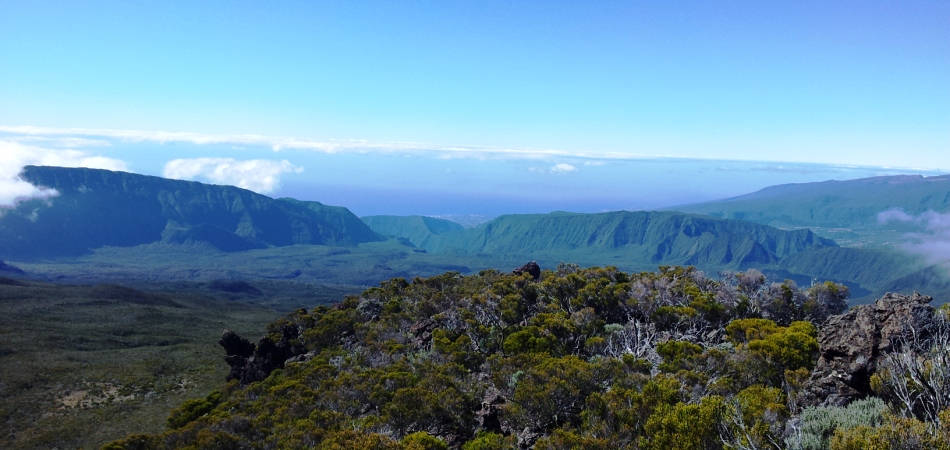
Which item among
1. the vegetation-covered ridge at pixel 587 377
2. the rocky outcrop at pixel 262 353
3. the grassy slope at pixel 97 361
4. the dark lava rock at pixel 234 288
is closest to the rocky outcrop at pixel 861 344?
the vegetation-covered ridge at pixel 587 377

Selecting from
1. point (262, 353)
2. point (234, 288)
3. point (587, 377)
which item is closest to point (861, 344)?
point (587, 377)

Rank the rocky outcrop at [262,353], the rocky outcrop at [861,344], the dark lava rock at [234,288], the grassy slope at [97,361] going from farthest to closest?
the dark lava rock at [234,288]
the rocky outcrop at [262,353]
the grassy slope at [97,361]
the rocky outcrop at [861,344]

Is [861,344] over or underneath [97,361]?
over

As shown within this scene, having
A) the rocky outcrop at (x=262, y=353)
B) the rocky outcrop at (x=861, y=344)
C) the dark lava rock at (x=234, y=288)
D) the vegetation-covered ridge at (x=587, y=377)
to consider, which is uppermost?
the rocky outcrop at (x=861, y=344)

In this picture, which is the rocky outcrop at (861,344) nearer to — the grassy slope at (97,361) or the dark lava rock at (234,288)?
the grassy slope at (97,361)

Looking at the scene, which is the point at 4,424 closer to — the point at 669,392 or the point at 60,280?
the point at 669,392

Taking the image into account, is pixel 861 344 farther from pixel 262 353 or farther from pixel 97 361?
pixel 97 361
